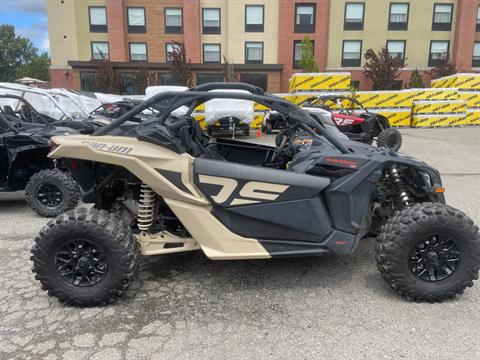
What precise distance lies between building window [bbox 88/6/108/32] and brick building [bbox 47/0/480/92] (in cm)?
8

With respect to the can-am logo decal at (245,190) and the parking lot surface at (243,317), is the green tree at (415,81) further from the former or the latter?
the can-am logo decal at (245,190)

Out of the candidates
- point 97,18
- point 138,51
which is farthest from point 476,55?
point 97,18

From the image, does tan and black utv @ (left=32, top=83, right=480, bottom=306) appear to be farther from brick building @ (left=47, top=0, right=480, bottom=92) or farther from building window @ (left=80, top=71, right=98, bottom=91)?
building window @ (left=80, top=71, right=98, bottom=91)

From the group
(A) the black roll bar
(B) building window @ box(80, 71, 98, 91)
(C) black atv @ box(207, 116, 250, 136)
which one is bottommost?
(C) black atv @ box(207, 116, 250, 136)

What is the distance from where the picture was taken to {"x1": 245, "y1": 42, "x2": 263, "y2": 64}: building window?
31.6 m

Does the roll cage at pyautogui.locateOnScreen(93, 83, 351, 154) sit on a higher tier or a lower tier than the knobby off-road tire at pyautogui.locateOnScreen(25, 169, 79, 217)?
higher

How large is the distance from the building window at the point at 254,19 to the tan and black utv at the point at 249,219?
3018cm

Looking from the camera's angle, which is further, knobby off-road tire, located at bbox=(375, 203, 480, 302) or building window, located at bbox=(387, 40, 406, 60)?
building window, located at bbox=(387, 40, 406, 60)

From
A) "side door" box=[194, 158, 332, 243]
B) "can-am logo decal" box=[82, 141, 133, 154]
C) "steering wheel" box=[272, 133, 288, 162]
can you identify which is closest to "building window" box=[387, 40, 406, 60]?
"steering wheel" box=[272, 133, 288, 162]

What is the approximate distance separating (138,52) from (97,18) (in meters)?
4.08

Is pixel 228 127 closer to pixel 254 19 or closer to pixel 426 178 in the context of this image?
pixel 426 178

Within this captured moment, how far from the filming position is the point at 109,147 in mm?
3221

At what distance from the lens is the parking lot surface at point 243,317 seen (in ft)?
8.80

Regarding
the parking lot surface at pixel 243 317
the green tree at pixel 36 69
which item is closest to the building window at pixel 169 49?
the parking lot surface at pixel 243 317
